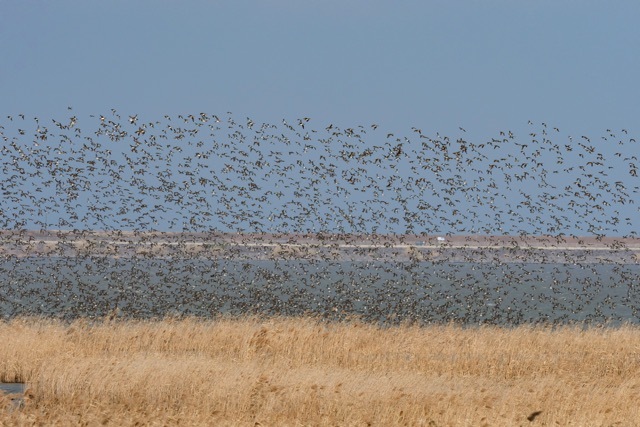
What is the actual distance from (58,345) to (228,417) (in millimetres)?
9799

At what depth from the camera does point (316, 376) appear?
68.3 feet

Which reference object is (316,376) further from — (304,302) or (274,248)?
(274,248)

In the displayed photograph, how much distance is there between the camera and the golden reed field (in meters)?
17.5

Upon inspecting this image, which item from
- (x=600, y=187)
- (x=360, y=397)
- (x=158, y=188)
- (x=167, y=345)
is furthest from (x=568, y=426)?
(x=158, y=188)

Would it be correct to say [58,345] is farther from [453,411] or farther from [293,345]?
[453,411]

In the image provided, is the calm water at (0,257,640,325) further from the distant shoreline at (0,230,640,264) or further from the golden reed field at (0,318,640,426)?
the distant shoreline at (0,230,640,264)

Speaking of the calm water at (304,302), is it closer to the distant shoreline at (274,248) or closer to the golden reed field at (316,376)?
the golden reed field at (316,376)

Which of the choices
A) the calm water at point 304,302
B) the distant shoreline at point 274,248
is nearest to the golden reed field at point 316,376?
the calm water at point 304,302

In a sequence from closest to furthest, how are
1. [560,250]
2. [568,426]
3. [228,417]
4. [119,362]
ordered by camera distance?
[568,426], [228,417], [119,362], [560,250]

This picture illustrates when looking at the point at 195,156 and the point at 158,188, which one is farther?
the point at 158,188

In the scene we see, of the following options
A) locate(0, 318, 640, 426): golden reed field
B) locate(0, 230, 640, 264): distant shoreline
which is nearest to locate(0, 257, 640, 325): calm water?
locate(0, 318, 640, 426): golden reed field

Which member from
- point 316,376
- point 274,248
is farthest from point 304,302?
point 274,248

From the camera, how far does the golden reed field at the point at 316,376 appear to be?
57.5 feet

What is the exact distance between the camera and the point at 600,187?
142ft
